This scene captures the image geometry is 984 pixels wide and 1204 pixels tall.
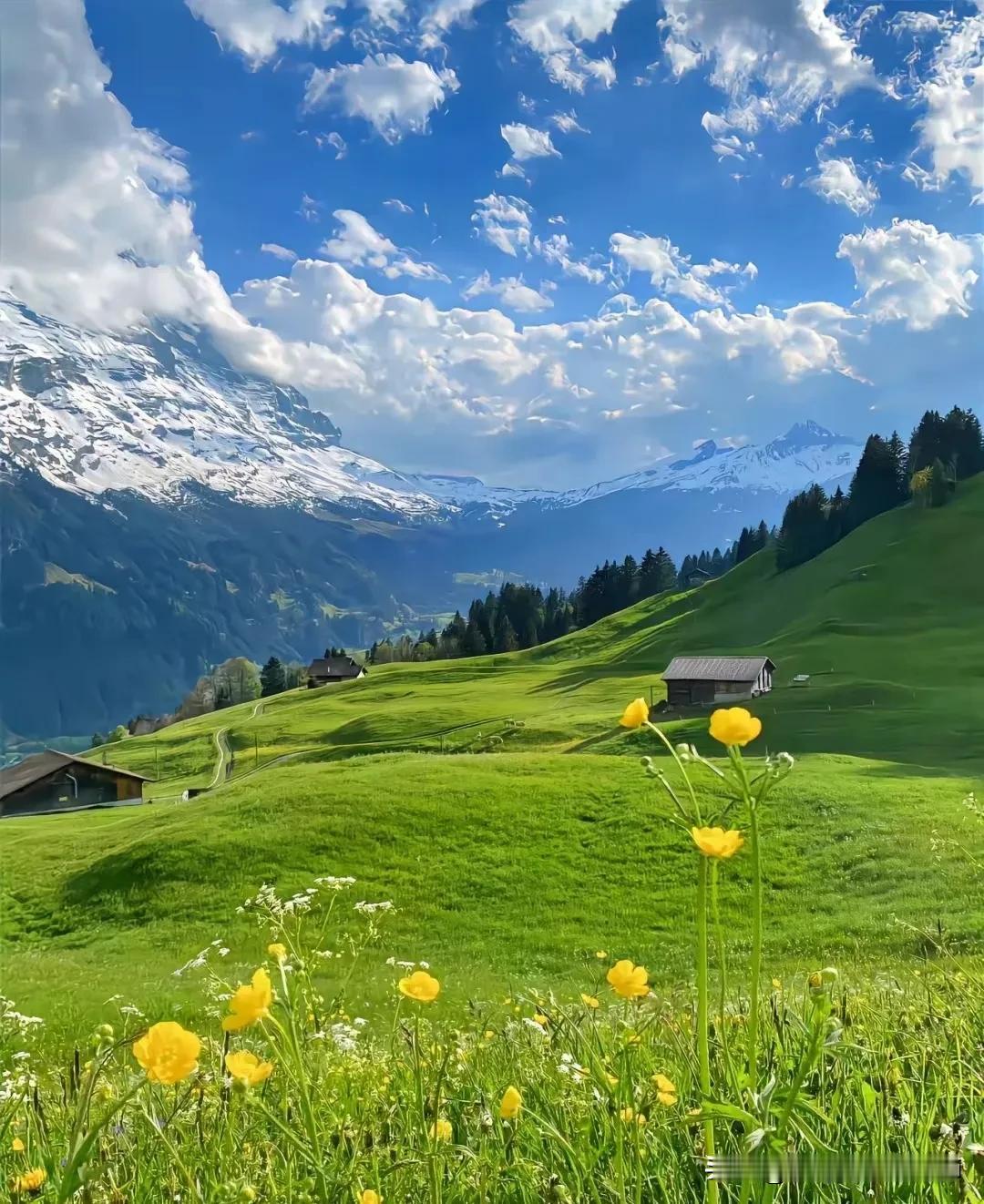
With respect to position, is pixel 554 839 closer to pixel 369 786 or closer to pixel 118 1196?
pixel 369 786

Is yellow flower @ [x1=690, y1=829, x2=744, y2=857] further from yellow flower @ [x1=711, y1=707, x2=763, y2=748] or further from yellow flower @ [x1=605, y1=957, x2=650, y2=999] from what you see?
yellow flower @ [x1=605, y1=957, x2=650, y2=999]

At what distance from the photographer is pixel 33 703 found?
17562cm

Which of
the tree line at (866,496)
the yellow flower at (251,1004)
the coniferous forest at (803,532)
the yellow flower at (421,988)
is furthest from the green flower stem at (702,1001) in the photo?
the coniferous forest at (803,532)

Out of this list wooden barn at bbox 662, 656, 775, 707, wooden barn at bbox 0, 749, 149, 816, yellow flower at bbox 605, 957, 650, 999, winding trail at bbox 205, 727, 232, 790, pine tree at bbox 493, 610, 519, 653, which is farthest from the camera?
pine tree at bbox 493, 610, 519, 653

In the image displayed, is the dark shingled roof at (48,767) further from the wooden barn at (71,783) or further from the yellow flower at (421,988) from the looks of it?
the yellow flower at (421,988)

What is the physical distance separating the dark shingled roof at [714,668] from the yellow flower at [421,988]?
47.7 feet

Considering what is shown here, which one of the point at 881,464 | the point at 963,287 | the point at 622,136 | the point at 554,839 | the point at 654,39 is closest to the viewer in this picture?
the point at 654,39

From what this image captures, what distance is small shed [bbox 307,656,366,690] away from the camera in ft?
183

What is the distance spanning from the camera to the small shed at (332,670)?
183 feet

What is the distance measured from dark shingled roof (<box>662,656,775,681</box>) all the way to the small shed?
40.1 meters

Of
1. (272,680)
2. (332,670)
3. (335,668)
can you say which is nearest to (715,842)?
(332,670)

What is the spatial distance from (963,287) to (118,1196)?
396 inches

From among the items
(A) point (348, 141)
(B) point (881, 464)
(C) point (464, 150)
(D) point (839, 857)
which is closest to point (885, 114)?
(C) point (464, 150)

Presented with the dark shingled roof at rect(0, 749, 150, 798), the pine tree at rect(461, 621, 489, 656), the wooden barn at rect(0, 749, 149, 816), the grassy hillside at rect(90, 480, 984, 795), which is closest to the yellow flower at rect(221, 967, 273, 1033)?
the grassy hillside at rect(90, 480, 984, 795)
